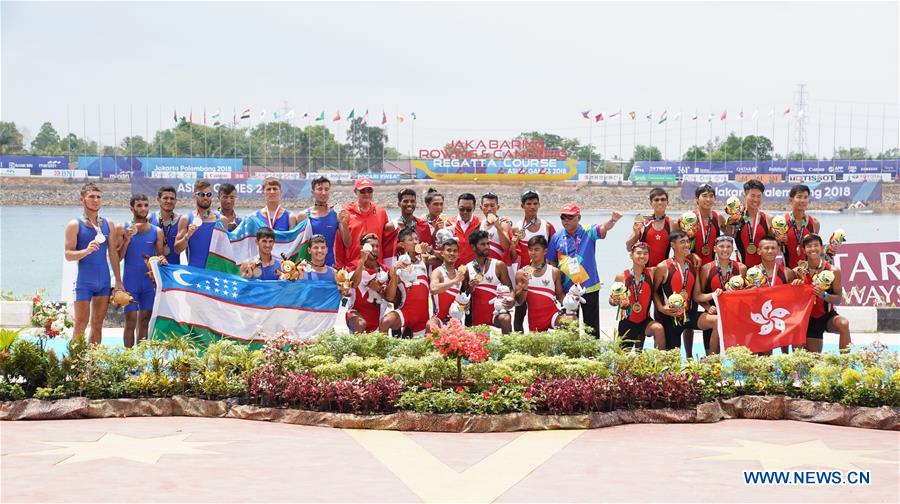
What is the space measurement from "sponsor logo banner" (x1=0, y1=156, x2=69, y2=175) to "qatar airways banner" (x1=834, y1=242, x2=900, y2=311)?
85199 millimetres

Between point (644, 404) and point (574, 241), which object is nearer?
point (644, 404)

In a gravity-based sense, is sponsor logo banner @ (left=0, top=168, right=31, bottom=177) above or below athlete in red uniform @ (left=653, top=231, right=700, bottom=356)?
above

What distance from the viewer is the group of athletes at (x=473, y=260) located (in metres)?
10.2

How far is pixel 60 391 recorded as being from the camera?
8.70 metres

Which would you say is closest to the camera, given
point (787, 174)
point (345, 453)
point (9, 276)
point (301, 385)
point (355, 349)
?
point (345, 453)

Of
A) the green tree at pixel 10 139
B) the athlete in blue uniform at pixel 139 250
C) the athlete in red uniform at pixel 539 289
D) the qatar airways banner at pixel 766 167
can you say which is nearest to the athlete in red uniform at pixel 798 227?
the athlete in red uniform at pixel 539 289

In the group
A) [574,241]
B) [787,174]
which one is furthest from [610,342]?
Answer: [787,174]

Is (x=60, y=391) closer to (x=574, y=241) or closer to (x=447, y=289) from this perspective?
(x=447, y=289)

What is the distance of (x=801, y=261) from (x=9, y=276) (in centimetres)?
2782

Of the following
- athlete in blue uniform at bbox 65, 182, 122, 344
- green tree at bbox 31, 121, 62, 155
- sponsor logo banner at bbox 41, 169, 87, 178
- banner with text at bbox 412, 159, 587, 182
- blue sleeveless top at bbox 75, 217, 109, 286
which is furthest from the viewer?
green tree at bbox 31, 121, 62, 155

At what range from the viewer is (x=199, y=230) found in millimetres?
10797

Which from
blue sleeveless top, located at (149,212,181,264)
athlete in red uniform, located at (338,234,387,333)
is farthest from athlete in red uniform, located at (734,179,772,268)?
blue sleeveless top, located at (149,212,181,264)

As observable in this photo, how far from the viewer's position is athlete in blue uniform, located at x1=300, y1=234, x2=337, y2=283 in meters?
10.4

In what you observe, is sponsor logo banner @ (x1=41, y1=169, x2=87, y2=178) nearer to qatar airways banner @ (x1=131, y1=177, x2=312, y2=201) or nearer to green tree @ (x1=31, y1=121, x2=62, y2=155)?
qatar airways banner @ (x1=131, y1=177, x2=312, y2=201)
